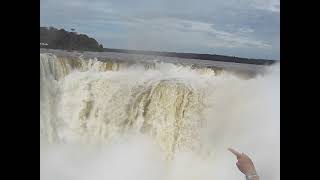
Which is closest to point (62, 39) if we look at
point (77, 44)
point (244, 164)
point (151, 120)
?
point (77, 44)

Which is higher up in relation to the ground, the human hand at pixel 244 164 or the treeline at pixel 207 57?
the treeline at pixel 207 57

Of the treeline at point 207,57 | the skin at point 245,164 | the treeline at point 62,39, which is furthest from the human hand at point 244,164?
the treeline at point 62,39

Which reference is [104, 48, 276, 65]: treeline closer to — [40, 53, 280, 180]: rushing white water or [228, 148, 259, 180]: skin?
[40, 53, 280, 180]: rushing white water

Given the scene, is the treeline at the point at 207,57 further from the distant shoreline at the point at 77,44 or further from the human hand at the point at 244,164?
the human hand at the point at 244,164
